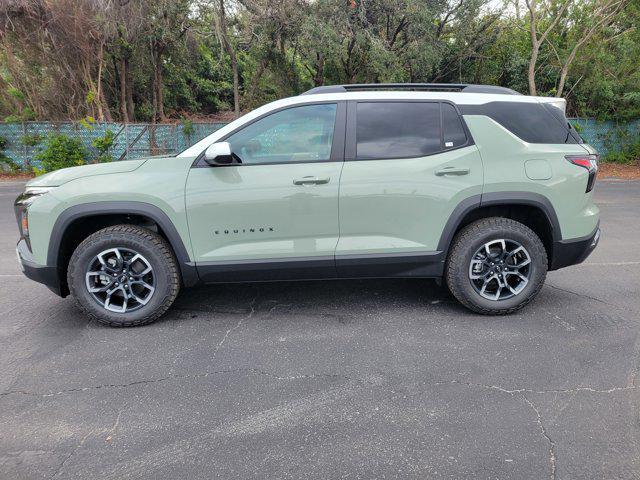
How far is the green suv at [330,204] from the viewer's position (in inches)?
146

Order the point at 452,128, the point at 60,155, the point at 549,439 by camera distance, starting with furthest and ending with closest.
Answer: the point at 60,155 → the point at 452,128 → the point at 549,439

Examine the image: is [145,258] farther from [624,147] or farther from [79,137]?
[624,147]

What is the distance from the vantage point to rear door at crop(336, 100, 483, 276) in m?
3.77

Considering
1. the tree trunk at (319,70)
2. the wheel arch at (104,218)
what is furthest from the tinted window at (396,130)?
the tree trunk at (319,70)

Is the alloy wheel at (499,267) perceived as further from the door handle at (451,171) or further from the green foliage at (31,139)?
the green foliage at (31,139)

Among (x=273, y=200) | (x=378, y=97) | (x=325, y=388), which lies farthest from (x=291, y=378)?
(x=378, y=97)

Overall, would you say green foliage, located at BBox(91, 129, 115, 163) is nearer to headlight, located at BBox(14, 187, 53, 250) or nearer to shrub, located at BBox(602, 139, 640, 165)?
headlight, located at BBox(14, 187, 53, 250)

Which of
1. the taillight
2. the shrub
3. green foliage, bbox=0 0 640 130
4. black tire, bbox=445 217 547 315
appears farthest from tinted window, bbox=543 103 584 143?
the shrub

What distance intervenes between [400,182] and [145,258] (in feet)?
7.01

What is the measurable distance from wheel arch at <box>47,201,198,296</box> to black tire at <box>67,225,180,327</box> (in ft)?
0.32

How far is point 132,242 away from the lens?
12.2 ft

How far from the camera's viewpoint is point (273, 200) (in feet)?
12.2

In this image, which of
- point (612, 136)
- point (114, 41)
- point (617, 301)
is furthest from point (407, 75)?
point (617, 301)

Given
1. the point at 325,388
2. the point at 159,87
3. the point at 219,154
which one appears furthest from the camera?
the point at 159,87
